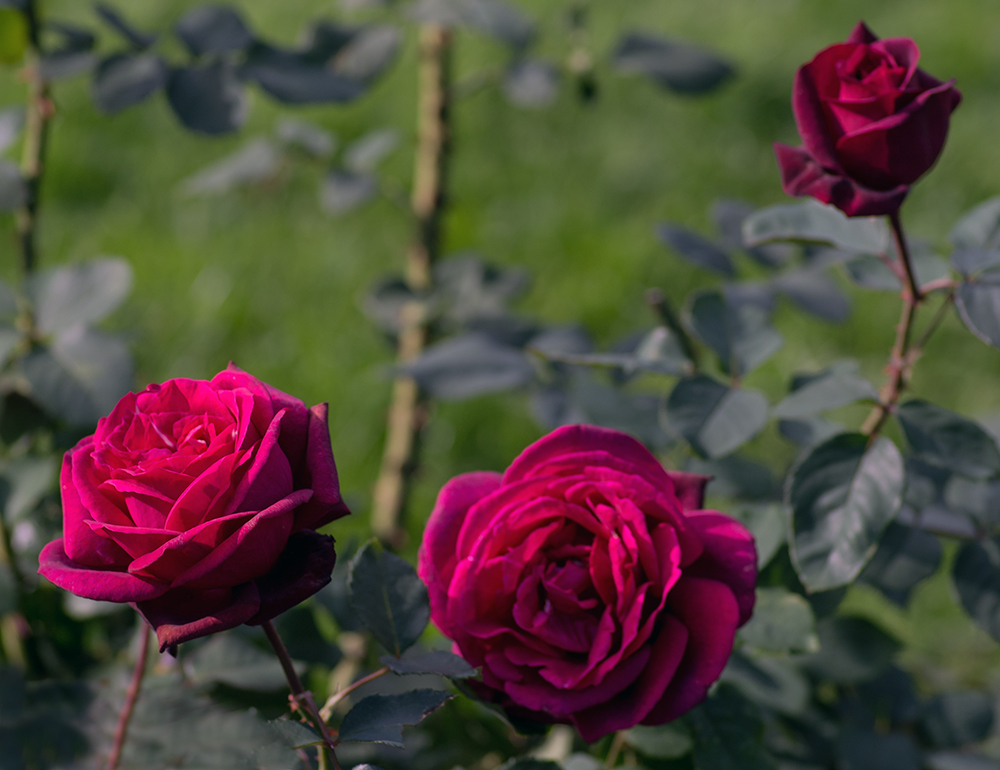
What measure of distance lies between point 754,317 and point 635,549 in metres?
0.37

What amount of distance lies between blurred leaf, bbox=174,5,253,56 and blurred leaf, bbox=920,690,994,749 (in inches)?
40.2

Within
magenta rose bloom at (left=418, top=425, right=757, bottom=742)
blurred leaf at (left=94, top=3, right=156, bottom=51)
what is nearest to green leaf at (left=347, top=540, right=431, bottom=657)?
magenta rose bloom at (left=418, top=425, right=757, bottom=742)

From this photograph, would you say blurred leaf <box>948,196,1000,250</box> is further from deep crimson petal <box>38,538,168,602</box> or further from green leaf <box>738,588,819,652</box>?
deep crimson petal <box>38,538,168,602</box>

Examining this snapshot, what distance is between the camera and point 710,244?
1069mm

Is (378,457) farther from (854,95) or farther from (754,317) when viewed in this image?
(854,95)

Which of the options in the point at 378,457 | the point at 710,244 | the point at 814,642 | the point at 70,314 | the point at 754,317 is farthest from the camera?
the point at 378,457

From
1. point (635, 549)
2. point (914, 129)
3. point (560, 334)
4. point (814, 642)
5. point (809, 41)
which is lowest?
point (809, 41)

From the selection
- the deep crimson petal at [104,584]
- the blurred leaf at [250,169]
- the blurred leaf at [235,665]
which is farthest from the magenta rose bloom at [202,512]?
the blurred leaf at [250,169]

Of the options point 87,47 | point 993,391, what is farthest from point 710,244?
point 993,391

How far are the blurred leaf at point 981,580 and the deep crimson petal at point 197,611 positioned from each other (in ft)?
1.93

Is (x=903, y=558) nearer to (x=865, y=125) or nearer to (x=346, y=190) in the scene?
(x=865, y=125)

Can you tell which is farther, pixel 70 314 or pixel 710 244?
pixel 710 244

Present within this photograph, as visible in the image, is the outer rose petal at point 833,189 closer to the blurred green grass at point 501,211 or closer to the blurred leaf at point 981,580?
the blurred leaf at point 981,580

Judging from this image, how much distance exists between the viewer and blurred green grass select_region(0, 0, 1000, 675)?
2008 mm
